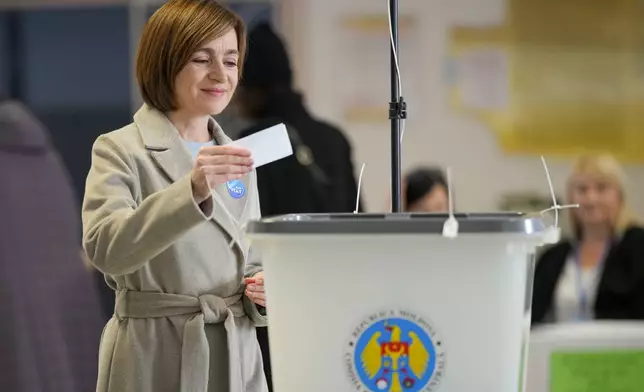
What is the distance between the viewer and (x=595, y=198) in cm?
373

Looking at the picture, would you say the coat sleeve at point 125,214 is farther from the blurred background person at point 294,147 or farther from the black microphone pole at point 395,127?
the blurred background person at point 294,147

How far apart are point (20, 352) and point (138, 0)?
1.22 meters

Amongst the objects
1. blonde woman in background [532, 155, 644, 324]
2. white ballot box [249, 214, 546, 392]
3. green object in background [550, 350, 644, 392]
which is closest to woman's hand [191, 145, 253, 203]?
white ballot box [249, 214, 546, 392]

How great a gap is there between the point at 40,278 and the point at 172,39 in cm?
196

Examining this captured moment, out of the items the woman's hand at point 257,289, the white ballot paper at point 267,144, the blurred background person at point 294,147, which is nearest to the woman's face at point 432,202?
the blurred background person at point 294,147

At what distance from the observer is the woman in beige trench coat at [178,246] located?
151 cm

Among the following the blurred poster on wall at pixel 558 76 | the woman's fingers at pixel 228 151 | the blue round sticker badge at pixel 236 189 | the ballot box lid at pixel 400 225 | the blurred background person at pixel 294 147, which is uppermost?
the blurred poster on wall at pixel 558 76

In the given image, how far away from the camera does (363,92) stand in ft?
13.6

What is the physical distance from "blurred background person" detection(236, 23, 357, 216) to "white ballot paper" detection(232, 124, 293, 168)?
1471 mm

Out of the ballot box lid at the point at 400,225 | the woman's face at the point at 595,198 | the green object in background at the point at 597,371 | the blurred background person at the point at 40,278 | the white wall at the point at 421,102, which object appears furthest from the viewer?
the white wall at the point at 421,102

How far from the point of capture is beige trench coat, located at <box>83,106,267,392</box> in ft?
4.92

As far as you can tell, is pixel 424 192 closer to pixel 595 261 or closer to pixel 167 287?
pixel 595 261

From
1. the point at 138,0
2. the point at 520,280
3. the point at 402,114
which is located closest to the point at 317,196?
the point at 138,0

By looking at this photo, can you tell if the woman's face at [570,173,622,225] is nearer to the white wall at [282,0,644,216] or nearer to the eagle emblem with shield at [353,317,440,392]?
the white wall at [282,0,644,216]
